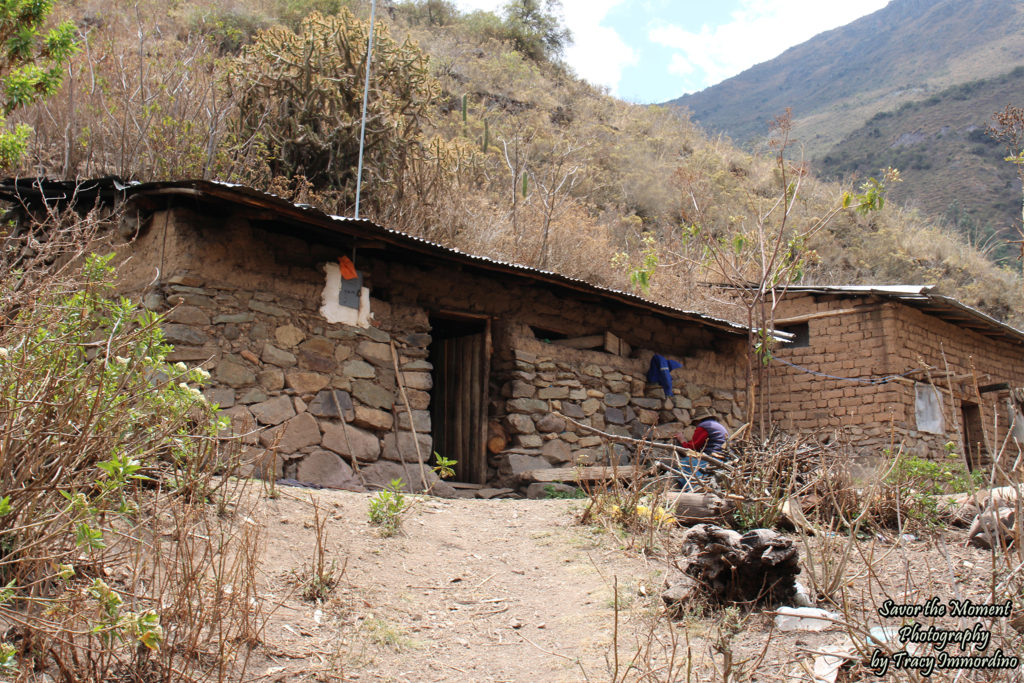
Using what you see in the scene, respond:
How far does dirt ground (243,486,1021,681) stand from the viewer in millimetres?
3158

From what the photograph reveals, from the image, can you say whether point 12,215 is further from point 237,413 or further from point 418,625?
point 418,625

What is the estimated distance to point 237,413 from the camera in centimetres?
591

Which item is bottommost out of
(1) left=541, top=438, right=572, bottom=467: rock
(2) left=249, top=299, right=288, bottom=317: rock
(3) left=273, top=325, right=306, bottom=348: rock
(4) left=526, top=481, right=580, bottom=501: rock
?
(4) left=526, top=481, right=580, bottom=501: rock

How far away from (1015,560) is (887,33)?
66695 millimetres

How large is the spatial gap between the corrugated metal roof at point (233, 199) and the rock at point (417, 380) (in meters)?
1.07

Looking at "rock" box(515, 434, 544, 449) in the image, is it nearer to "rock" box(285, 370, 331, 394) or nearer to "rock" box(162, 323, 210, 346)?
"rock" box(285, 370, 331, 394)

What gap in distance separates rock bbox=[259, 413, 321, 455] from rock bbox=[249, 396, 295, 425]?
6 cm

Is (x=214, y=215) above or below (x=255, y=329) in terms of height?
above

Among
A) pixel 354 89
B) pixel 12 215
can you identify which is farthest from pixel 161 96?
pixel 12 215

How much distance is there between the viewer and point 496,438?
780 cm

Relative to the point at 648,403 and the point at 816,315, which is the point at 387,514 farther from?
the point at 816,315

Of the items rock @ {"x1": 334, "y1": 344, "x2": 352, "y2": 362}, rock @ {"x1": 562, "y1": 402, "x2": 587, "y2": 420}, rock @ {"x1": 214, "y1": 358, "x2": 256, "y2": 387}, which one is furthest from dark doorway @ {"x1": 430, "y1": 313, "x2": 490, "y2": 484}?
rock @ {"x1": 214, "y1": 358, "x2": 256, "y2": 387}

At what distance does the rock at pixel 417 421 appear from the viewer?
6883 mm

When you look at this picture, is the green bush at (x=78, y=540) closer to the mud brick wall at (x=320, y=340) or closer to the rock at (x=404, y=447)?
the mud brick wall at (x=320, y=340)
